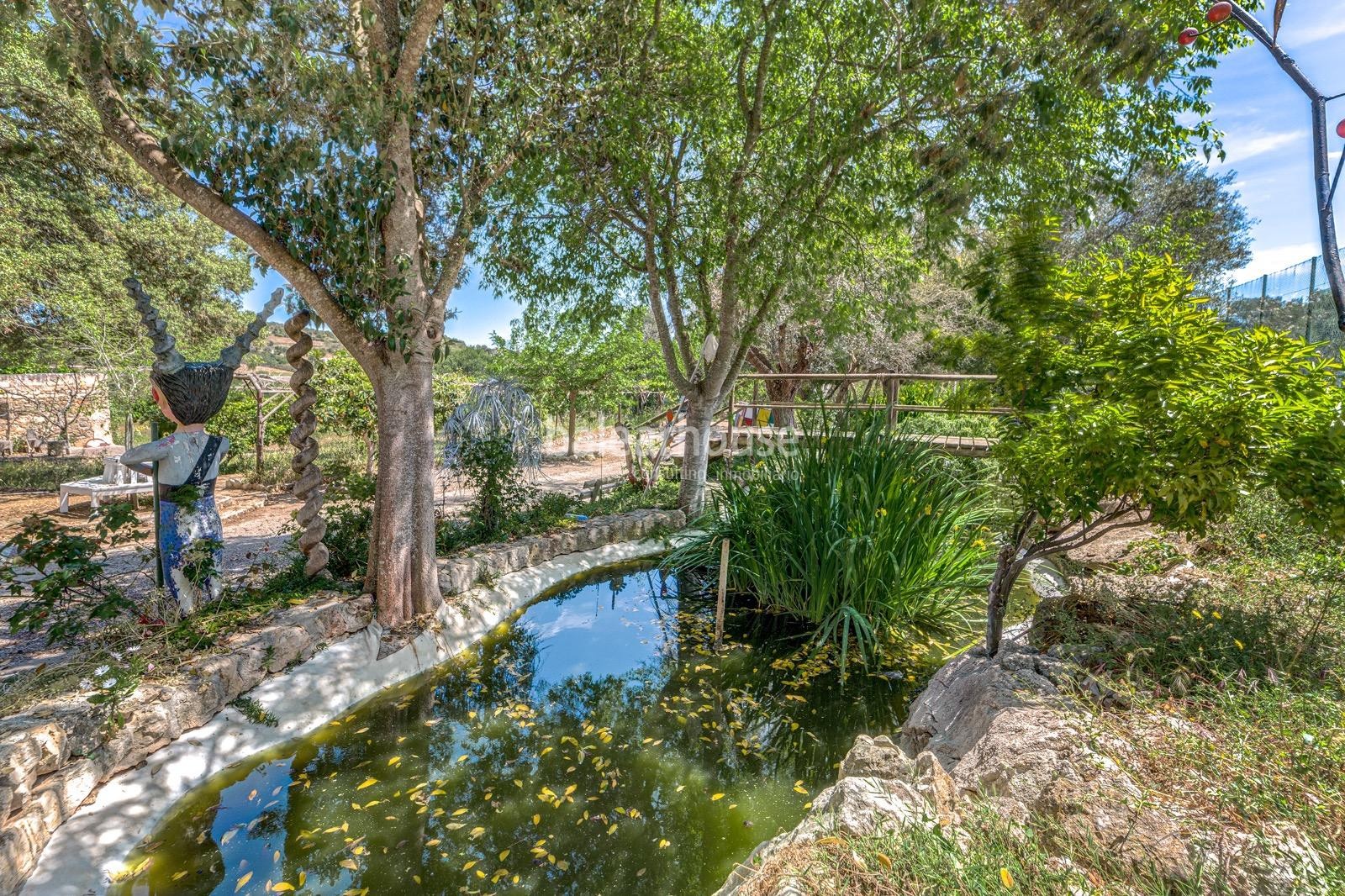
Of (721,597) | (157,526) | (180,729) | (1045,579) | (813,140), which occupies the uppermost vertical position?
(813,140)

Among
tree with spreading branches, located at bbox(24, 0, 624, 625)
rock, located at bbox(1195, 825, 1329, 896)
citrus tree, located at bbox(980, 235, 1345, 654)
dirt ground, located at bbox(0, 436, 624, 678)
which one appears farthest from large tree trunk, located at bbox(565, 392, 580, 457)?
rock, located at bbox(1195, 825, 1329, 896)

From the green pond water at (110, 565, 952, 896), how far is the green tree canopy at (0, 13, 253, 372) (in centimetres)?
641

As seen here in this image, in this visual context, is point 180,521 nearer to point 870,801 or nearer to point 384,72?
point 384,72

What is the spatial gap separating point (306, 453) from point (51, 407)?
34.0ft

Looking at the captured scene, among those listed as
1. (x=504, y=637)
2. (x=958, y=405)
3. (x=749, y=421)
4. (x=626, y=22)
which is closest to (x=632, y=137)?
(x=626, y=22)

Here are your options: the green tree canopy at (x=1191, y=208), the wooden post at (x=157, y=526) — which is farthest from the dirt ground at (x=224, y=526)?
the green tree canopy at (x=1191, y=208)

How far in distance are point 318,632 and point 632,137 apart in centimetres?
511

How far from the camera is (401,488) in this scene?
3.83 meters

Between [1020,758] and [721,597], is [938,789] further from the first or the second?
[721,597]

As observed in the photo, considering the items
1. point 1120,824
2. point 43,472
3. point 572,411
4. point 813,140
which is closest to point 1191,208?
point 813,140

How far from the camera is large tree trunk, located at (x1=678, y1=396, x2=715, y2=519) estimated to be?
23.8 ft

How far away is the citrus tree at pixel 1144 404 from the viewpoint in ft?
6.88

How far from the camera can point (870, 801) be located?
6.07 feet

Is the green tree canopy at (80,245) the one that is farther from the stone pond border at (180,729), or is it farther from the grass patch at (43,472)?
the stone pond border at (180,729)
